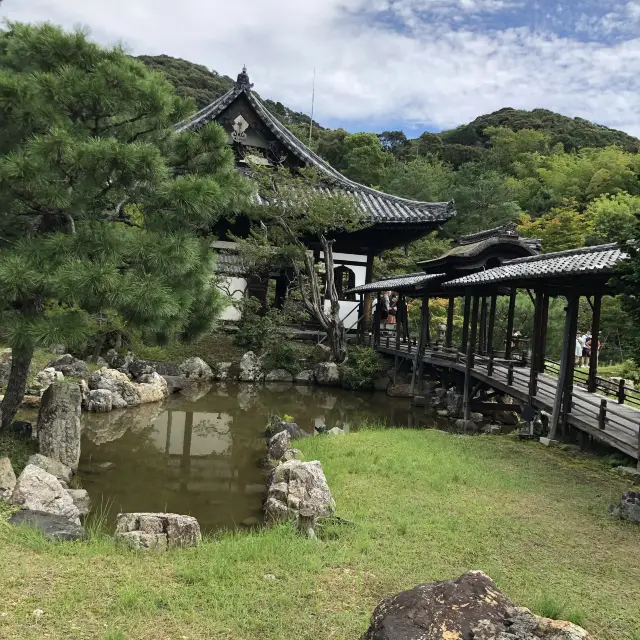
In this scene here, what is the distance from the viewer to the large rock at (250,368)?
55.0ft

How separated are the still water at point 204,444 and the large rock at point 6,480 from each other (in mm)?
1135

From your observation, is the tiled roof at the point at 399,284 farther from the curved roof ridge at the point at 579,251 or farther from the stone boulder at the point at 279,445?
the stone boulder at the point at 279,445

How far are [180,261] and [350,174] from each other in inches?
1735

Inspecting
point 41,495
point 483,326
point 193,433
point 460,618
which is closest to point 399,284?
point 483,326

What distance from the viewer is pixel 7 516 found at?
4.76 m

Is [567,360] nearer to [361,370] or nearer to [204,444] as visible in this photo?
[204,444]

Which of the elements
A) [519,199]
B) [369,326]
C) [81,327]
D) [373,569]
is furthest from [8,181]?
[519,199]

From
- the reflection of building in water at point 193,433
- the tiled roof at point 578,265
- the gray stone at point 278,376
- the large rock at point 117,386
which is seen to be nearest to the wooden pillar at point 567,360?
the tiled roof at point 578,265

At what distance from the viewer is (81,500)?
6.45m

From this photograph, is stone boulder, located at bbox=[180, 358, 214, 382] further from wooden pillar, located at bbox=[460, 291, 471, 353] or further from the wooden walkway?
wooden pillar, located at bbox=[460, 291, 471, 353]

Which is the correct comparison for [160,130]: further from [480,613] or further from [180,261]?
[480,613]

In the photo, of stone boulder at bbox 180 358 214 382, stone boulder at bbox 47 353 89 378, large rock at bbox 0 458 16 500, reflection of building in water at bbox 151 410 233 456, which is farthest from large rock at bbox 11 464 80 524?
stone boulder at bbox 180 358 214 382

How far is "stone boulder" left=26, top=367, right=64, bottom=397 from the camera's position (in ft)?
37.6

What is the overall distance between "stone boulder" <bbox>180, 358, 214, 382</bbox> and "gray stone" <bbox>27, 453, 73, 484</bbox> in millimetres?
8994
